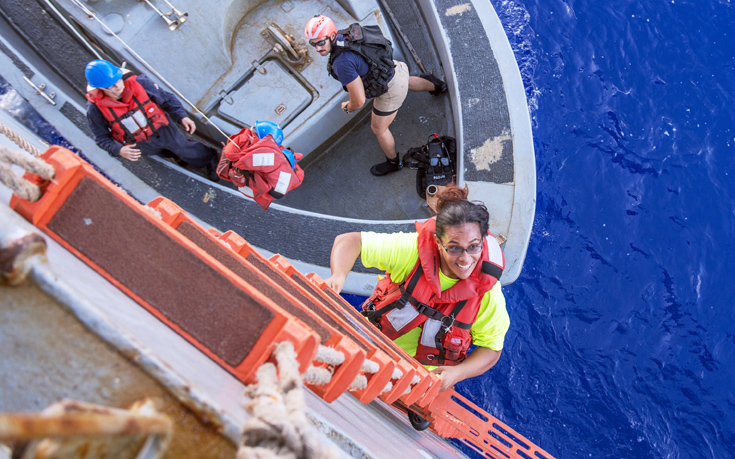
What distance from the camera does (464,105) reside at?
4355 mm

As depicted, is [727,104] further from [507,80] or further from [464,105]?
[464,105]

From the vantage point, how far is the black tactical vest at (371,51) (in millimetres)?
3754

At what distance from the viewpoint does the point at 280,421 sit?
942 mm

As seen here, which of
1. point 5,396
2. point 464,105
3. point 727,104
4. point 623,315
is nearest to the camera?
point 5,396

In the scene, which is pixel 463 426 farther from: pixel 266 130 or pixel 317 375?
pixel 266 130

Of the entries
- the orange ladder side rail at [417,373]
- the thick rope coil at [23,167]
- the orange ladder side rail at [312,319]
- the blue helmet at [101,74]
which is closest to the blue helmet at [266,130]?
the blue helmet at [101,74]

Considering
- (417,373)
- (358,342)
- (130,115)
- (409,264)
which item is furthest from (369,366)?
(130,115)

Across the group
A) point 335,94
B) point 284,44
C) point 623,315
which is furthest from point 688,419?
point 284,44

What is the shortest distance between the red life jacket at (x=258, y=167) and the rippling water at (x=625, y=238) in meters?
2.99

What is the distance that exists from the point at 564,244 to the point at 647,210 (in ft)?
3.40

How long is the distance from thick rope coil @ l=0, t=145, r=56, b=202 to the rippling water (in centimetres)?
461

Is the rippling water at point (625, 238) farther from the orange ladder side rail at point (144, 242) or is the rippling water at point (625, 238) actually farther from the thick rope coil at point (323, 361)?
the orange ladder side rail at point (144, 242)

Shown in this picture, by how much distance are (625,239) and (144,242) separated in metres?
5.25

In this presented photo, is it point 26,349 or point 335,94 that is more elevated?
point 26,349
